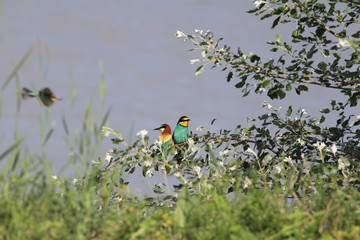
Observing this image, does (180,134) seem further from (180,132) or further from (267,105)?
(267,105)

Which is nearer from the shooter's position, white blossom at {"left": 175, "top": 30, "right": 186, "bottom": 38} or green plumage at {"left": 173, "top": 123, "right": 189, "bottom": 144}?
white blossom at {"left": 175, "top": 30, "right": 186, "bottom": 38}

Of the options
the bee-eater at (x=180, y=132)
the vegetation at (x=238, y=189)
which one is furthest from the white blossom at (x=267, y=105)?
the bee-eater at (x=180, y=132)

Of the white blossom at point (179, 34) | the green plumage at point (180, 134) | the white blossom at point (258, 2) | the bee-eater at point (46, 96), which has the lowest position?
the green plumage at point (180, 134)

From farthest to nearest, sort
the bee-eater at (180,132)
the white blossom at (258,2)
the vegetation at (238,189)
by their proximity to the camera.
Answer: the bee-eater at (180,132) → the white blossom at (258,2) → the vegetation at (238,189)

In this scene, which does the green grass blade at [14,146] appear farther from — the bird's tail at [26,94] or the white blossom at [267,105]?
the white blossom at [267,105]

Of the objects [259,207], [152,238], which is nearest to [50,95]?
[152,238]

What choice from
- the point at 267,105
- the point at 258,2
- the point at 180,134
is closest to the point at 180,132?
the point at 180,134

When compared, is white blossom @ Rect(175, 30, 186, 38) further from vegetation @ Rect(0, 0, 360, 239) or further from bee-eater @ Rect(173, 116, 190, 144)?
bee-eater @ Rect(173, 116, 190, 144)

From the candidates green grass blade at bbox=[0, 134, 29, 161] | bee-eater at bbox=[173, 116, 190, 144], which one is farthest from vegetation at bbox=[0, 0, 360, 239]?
bee-eater at bbox=[173, 116, 190, 144]

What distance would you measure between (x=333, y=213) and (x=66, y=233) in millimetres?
2016

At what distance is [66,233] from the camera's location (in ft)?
11.9

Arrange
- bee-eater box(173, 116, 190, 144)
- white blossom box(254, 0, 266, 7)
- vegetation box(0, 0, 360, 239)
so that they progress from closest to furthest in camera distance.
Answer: vegetation box(0, 0, 360, 239) < white blossom box(254, 0, 266, 7) < bee-eater box(173, 116, 190, 144)

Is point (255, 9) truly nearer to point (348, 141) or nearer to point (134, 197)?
point (348, 141)

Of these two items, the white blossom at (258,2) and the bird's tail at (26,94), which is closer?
the bird's tail at (26,94)
